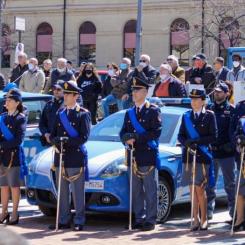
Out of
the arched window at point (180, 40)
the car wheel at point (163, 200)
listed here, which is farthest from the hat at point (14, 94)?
the arched window at point (180, 40)

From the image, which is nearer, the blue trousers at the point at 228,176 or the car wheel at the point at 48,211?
the blue trousers at the point at 228,176

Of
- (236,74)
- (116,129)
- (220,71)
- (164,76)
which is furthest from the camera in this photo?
(220,71)

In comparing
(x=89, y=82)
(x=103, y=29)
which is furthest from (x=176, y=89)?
(x=103, y=29)

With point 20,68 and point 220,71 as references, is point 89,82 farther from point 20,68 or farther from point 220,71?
point 220,71

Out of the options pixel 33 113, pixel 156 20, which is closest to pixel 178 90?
pixel 33 113

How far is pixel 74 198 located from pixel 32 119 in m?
3.10

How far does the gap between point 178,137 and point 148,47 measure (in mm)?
39449

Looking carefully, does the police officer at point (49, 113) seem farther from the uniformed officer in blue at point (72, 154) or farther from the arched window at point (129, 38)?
the arched window at point (129, 38)

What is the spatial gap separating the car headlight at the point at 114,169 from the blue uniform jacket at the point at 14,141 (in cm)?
119

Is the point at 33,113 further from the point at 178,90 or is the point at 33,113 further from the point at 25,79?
the point at 25,79

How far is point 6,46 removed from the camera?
5053cm

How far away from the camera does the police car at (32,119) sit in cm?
1173

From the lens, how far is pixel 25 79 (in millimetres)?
16578

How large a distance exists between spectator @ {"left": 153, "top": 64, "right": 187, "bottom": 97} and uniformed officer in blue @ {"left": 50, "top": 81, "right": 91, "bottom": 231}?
4.25 meters
